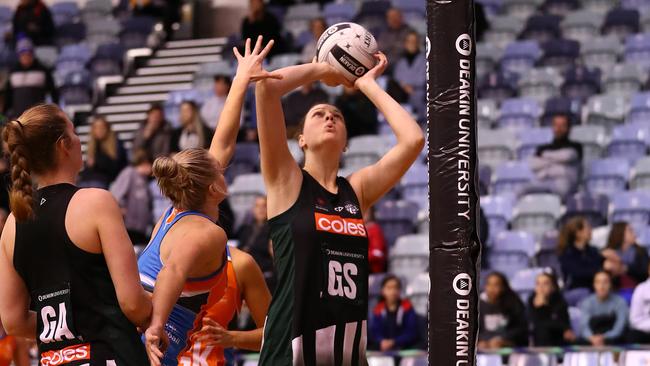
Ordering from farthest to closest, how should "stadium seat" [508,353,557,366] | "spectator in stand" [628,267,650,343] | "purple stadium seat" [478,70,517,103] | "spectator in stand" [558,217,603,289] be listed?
"purple stadium seat" [478,70,517,103] → "spectator in stand" [558,217,603,289] → "spectator in stand" [628,267,650,343] → "stadium seat" [508,353,557,366]

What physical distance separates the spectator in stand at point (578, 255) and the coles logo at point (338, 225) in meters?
7.08

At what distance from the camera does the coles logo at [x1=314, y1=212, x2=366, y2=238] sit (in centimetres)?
549

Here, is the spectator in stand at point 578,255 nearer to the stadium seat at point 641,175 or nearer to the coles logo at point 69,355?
the stadium seat at point 641,175

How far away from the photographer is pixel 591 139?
14375mm

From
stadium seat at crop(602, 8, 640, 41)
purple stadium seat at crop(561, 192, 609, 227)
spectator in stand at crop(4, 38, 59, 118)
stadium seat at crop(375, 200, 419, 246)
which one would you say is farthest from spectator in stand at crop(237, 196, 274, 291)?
stadium seat at crop(602, 8, 640, 41)

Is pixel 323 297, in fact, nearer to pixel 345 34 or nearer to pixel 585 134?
pixel 345 34

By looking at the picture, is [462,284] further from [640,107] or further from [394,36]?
[394,36]

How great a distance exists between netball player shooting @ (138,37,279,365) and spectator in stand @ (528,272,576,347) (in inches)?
252

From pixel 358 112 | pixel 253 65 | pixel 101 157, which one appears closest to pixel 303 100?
pixel 358 112

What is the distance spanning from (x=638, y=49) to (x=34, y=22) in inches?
383

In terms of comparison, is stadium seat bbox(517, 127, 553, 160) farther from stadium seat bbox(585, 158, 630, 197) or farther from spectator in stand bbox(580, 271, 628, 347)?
spectator in stand bbox(580, 271, 628, 347)

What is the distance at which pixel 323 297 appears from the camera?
545cm

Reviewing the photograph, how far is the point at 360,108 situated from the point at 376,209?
1936mm

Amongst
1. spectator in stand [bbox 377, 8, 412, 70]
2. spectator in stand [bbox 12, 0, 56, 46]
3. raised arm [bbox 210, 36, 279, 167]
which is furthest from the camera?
spectator in stand [bbox 12, 0, 56, 46]
